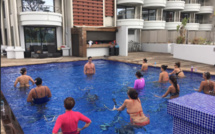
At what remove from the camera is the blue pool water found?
5340 millimetres

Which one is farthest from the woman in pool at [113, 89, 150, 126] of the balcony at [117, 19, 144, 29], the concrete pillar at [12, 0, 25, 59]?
the balcony at [117, 19, 144, 29]

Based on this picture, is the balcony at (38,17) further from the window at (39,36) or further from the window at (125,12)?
the window at (125,12)

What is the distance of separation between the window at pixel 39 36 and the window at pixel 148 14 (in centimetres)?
1383

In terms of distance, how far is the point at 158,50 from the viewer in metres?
25.2

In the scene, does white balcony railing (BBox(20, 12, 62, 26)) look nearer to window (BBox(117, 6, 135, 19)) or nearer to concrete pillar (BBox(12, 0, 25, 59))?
concrete pillar (BBox(12, 0, 25, 59))

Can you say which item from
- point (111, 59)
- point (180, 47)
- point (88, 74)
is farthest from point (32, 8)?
point (180, 47)

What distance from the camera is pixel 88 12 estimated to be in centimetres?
2145

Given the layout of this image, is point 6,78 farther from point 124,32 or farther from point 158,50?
point 158,50

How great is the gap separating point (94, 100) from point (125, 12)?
68.0ft

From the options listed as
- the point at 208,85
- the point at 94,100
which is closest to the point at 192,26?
the point at 208,85

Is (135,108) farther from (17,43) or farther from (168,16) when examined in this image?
(168,16)

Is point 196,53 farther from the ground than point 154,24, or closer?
closer

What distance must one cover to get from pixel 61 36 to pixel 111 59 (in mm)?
7228

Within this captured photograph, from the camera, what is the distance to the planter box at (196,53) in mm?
13423
